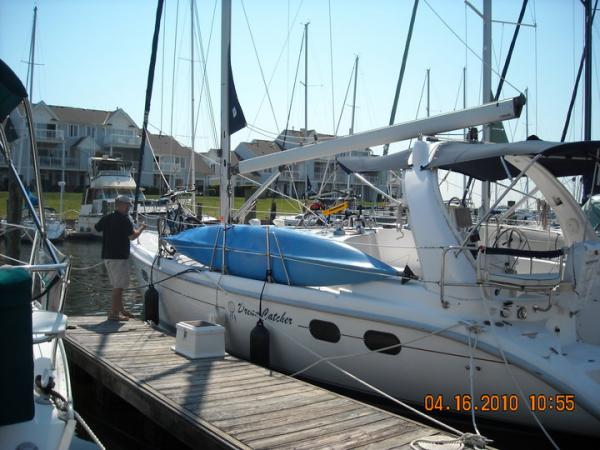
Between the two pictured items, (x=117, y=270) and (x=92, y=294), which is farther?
(x=92, y=294)

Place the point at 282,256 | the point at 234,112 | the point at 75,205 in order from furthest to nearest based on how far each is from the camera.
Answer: the point at 75,205, the point at 234,112, the point at 282,256

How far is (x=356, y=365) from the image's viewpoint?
6703 mm

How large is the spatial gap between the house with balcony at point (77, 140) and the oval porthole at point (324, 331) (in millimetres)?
50268

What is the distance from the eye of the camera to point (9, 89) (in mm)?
4520

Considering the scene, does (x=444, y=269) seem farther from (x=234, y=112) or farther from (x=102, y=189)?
(x=102, y=189)

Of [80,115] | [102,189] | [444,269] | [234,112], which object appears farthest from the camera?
[80,115]

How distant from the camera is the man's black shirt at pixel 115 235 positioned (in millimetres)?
8688

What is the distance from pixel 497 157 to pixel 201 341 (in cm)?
405

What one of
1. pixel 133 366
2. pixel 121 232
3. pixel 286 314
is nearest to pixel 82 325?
pixel 121 232

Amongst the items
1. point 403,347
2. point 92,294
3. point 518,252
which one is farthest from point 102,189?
point 518,252

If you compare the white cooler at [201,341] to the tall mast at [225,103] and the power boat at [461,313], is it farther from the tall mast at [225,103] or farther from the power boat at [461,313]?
the tall mast at [225,103]

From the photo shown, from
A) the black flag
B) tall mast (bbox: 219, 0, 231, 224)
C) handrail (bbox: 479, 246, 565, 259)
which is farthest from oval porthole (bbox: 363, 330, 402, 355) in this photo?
the black flag

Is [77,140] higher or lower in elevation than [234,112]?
higher

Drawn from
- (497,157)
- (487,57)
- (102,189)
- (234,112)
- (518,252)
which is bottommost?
(518,252)
